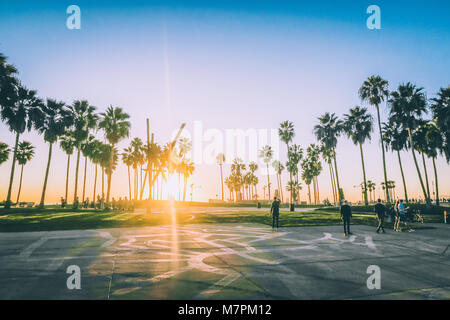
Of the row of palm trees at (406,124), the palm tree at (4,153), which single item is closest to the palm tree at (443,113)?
the row of palm trees at (406,124)

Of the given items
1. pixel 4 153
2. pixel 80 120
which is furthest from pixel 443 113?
pixel 4 153

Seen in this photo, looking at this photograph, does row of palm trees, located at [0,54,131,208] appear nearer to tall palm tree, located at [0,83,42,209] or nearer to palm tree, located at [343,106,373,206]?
tall palm tree, located at [0,83,42,209]

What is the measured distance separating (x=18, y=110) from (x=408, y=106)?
48.8 meters

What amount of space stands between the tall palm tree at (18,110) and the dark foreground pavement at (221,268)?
25.1m

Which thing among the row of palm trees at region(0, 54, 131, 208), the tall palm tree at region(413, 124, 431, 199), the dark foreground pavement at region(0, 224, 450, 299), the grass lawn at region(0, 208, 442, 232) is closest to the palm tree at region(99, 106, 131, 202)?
the row of palm trees at region(0, 54, 131, 208)

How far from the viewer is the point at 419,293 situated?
4.96 meters

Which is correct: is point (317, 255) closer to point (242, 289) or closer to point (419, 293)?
point (419, 293)

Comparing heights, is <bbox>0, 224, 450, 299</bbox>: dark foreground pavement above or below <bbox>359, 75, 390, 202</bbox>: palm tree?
below

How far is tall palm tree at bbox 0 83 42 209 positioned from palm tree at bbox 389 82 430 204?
152 feet

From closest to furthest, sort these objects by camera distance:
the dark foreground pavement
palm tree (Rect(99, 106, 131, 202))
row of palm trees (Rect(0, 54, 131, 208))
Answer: the dark foreground pavement < row of palm trees (Rect(0, 54, 131, 208)) < palm tree (Rect(99, 106, 131, 202))

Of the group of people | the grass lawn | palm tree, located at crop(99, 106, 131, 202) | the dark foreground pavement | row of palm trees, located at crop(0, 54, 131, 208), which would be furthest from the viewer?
palm tree, located at crop(99, 106, 131, 202)

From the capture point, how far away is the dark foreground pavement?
4.80 meters

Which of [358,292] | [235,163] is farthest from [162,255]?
[235,163]
